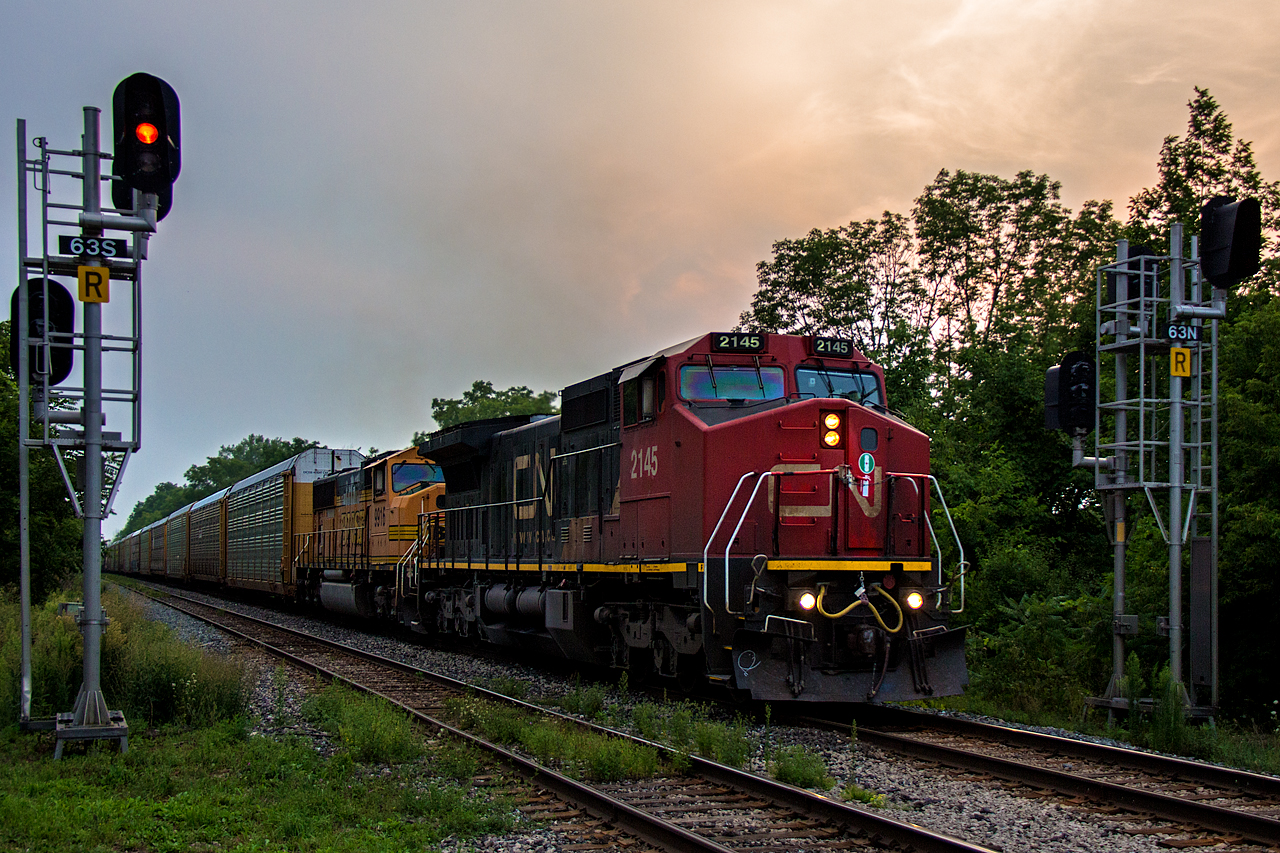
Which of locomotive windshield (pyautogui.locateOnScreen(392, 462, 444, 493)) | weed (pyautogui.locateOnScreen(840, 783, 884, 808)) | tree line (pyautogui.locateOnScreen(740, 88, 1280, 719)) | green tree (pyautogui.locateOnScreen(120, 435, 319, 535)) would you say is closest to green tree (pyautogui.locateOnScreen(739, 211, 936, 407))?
tree line (pyautogui.locateOnScreen(740, 88, 1280, 719))

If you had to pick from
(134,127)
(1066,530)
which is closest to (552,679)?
(134,127)

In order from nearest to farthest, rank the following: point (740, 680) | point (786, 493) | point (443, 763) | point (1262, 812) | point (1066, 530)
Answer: point (1262, 812) → point (443, 763) → point (740, 680) → point (786, 493) → point (1066, 530)

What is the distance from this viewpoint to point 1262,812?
6.68 meters

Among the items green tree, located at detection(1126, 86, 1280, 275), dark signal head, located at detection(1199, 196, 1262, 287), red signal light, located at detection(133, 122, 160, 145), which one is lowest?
dark signal head, located at detection(1199, 196, 1262, 287)

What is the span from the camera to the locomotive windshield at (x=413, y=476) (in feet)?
70.8

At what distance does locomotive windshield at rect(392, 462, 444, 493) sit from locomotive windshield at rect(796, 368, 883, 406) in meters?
11.9

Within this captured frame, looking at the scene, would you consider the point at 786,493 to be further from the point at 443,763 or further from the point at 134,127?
the point at 134,127

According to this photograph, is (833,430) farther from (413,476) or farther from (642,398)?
(413,476)

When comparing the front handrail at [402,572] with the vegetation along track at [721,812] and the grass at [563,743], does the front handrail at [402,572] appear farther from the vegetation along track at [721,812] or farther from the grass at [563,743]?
the vegetation along track at [721,812]

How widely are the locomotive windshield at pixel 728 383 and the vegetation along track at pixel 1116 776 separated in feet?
10.6

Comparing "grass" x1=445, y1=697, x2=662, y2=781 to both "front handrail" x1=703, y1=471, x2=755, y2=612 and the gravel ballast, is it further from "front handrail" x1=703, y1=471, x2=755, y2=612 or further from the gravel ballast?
"front handrail" x1=703, y1=471, x2=755, y2=612

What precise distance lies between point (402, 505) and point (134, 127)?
1343 cm

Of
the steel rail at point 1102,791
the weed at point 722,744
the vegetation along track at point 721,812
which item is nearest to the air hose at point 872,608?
the steel rail at point 1102,791

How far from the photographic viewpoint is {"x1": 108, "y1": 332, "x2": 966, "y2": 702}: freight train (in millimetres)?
9672
